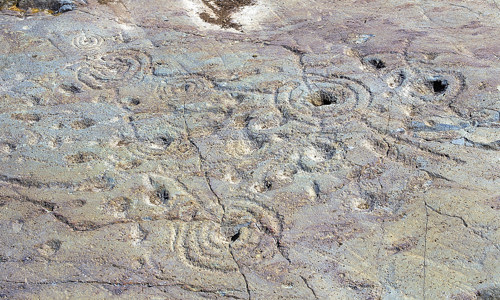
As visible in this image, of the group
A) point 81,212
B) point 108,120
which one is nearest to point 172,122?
point 108,120

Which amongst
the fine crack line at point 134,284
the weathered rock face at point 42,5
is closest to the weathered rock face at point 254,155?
the fine crack line at point 134,284

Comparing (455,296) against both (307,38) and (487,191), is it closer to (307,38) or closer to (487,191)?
(487,191)

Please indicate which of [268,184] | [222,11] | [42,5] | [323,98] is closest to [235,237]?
[268,184]

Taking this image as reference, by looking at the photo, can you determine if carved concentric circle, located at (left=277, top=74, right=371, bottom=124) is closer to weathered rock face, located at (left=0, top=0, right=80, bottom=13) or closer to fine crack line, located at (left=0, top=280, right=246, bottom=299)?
fine crack line, located at (left=0, top=280, right=246, bottom=299)

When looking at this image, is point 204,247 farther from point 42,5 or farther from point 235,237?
point 42,5

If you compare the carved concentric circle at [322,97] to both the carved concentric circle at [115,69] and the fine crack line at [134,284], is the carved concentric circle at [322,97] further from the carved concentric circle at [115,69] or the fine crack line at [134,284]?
the fine crack line at [134,284]

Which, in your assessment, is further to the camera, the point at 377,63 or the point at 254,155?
the point at 377,63

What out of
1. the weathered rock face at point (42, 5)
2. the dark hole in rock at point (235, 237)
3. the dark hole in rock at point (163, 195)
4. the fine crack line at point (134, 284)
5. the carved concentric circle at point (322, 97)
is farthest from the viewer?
the weathered rock face at point (42, 5)

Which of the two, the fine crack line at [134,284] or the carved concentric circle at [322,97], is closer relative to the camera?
the fine crack line at [134,284]
